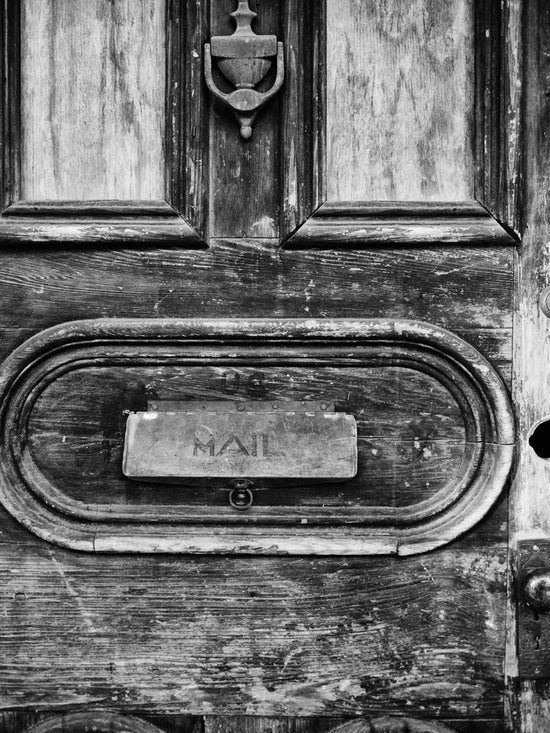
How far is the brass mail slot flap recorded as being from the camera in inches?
46.1

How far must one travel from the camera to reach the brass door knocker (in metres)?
1.17

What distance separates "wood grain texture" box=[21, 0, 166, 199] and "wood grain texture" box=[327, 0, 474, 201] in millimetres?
272

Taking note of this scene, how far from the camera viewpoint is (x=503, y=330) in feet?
3.98

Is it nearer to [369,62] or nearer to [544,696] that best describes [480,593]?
[544,696]

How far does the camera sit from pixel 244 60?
117cm

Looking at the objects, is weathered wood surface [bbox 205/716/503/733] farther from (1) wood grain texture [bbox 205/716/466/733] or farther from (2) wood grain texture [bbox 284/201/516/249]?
(2) wood grain texture [bbox 284/201/516/249]

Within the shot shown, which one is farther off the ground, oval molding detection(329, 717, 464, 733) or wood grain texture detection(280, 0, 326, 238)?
wood grain texture detection(280, 0, 326, 238)

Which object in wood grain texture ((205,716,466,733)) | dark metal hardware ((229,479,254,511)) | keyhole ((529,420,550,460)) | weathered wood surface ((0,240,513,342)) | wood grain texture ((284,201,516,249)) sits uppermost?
wood grain texture ((284,201,516,249))

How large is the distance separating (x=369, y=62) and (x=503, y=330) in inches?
17.9

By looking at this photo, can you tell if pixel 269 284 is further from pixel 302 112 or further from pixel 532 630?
pixel 532 630

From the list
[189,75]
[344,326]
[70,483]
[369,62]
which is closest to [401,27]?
[369,62]

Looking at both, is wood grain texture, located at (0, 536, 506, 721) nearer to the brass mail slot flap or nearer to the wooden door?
the wooden door

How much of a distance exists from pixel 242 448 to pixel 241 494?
0.24 feet

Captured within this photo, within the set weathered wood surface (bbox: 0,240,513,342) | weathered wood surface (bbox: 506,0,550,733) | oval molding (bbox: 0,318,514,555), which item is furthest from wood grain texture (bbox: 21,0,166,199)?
weathered wood surface (bbox: 506,0,550,733)
